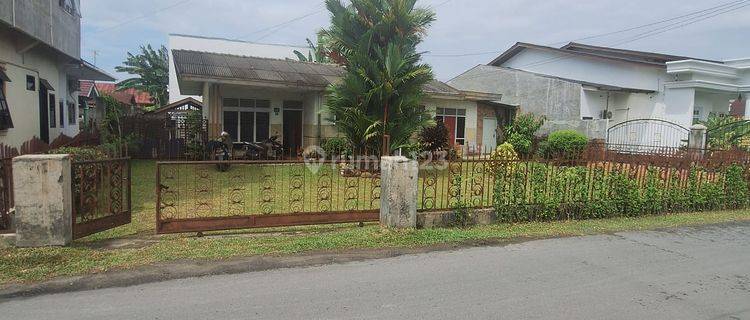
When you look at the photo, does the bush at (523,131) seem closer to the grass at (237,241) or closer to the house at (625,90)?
the house at (625,90)

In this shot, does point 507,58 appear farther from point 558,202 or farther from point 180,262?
point 180,262

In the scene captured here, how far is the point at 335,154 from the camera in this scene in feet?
50.9

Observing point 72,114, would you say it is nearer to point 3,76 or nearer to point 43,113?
point 43,113

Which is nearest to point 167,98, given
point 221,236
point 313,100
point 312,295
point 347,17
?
point 313,100

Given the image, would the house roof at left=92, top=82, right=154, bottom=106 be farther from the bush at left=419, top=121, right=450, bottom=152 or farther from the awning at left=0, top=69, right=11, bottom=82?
the bush at left=419, top=121, right=450, bottom=152

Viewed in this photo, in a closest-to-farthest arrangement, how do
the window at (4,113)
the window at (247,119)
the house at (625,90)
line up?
the window at (4,113), the window at (247,119), the house at (625,90)

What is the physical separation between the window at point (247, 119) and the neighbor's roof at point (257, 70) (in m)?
1.37

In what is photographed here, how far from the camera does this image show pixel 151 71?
123 feet

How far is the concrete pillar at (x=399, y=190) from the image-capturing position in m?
6.48

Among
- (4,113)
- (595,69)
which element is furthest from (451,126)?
(4,113)

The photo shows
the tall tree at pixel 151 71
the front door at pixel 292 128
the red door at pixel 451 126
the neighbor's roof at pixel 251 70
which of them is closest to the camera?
the neighbor's roof at pixel 251 70

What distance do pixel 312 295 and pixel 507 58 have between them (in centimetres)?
2724

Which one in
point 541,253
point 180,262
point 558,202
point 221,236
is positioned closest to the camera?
point 180,262

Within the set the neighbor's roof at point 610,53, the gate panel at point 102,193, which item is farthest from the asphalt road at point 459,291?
the neighbor's roof at point 610,53
